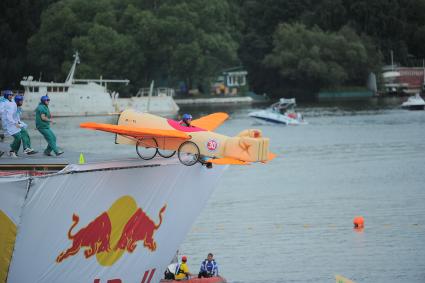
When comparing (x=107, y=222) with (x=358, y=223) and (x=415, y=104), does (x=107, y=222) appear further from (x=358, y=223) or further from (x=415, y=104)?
(x=415, y=104)

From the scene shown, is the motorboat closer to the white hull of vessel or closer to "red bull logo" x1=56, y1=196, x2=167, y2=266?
the white hull of vessel

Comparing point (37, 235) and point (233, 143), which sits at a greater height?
point (233, 143)

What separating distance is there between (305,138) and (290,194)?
30095 millimetres

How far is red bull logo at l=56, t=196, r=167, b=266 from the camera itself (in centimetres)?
2094

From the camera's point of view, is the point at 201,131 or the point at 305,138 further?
the point at 305,138

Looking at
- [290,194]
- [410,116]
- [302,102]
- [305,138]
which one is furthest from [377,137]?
[302,102]

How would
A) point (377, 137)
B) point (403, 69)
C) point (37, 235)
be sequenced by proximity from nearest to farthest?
point (37, 235) < point (377, 137) < point (403, 69)

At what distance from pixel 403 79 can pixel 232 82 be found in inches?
948

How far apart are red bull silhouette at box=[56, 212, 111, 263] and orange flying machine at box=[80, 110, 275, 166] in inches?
73.8

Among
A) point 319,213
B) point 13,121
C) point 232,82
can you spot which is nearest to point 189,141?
point 13,121

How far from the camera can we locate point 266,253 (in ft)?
109

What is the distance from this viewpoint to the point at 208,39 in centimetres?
10975

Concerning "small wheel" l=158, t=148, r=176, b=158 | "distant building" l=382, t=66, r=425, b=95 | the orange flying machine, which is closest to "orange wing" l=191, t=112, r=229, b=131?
"small wheel" l=158, t=148, r=176, b=158

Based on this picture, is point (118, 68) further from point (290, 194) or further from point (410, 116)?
point (290, 194)
